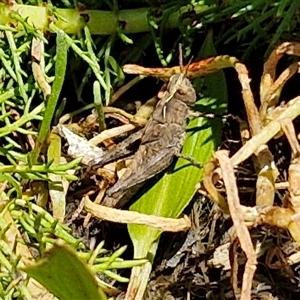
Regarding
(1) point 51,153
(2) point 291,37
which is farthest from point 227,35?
(1) point 51,153

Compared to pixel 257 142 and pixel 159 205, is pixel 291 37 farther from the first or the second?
pixel 159 205

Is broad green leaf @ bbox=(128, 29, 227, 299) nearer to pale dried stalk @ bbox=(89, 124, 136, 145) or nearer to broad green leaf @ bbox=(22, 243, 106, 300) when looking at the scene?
pale dried stalk @ bbox=(89, 124, 136, 145)

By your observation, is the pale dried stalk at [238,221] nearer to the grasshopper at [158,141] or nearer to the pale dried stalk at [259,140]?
the pale dried stalk at [259,140]

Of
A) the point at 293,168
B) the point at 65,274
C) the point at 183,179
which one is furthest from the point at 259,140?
the point at 65,274

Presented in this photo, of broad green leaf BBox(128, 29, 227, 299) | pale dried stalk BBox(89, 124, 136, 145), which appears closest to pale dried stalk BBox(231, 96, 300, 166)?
broad green leaf BBox(128, 29, 227, 299)

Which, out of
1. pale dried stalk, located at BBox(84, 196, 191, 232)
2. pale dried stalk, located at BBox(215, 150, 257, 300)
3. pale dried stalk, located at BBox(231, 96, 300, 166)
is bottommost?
pale dried stalk, located at BBox(84, 196, 191, 232)

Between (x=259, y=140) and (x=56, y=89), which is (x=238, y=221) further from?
(x=56, y=89)
